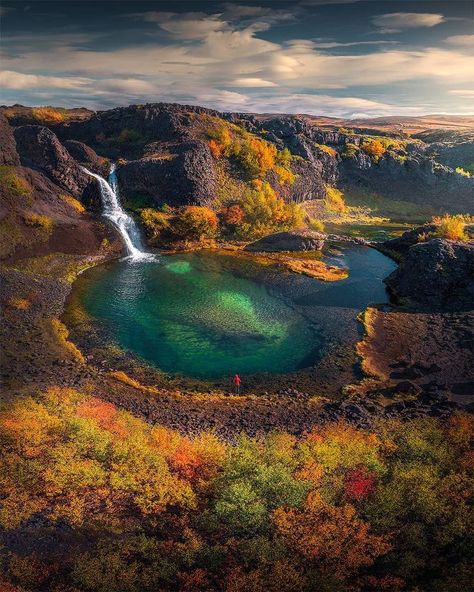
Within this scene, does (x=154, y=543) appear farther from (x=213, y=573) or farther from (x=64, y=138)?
(x=64, y=138)

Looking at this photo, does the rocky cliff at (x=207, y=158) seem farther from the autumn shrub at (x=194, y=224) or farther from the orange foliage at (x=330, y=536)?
the orange foliage at (x=330, y=536)

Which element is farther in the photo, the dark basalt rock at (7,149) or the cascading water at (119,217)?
the cascading water at (119,217)

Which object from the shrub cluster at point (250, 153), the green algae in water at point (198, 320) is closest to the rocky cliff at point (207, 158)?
the shrub cluster at point (250, 153)

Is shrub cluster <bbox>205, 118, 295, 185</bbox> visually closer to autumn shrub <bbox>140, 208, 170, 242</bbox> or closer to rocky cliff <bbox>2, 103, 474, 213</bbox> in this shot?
rocky cliff <bbox>2, 103, 474, 213</bbox>

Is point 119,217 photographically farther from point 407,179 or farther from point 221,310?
point 407,179

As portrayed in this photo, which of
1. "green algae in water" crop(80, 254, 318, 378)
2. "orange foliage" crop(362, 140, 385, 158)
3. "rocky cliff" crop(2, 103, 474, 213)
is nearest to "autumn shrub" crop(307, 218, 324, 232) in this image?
"rocky cliff" crop(2, 103, 474, 213)

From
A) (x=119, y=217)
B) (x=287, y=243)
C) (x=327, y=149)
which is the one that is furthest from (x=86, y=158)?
(x=327, y=149)

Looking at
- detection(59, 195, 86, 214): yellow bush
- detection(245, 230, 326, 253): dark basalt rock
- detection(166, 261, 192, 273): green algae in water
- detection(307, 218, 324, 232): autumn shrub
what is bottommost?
detection(166, 261, 192, 273): green algae in water
